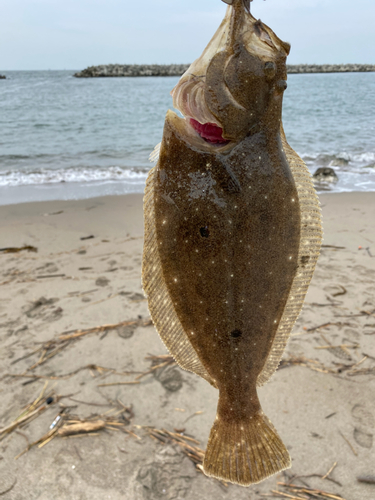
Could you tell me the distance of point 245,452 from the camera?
1703 mm

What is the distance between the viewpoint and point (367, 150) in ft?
45.7

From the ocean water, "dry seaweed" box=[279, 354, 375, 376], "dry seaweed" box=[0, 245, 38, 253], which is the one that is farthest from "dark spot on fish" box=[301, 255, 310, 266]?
the ocean water

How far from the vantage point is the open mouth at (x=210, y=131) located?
1.42m

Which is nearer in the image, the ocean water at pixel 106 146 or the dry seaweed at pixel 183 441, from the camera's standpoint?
the dry seaweed at pixel 183 441

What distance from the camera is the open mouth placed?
1418 millimetres

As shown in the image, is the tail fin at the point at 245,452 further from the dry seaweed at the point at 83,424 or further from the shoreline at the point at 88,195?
the shoreline at the point at 88,195

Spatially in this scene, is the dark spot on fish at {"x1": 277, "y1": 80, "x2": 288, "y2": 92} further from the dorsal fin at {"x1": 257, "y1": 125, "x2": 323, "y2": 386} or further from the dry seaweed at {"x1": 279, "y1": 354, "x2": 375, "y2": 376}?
the dry seaweed at {"x1": 279, "y1": 354, "x2": 375, "y2": 376}

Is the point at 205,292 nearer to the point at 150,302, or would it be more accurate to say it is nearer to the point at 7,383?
the point at 150,302

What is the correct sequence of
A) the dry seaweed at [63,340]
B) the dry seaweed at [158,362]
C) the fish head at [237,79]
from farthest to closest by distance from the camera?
1. the dry seaweed at [63,340]
2. the dry seaweed at [158,362]
3. the fish head at [237,79]

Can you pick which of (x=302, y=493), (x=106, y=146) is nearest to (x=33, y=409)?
(x=302, y=493)

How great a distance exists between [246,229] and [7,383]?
2798 millimetres

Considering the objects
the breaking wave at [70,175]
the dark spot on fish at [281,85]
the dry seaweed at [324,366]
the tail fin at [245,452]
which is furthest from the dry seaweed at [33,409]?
the breaking wave at [70,175]

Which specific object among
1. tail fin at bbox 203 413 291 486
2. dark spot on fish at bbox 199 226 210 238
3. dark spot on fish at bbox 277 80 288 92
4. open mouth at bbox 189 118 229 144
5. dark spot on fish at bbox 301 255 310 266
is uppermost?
dark spot on fish at bbox 277 80 288 92

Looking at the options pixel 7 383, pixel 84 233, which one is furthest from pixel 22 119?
pixel 7 383
